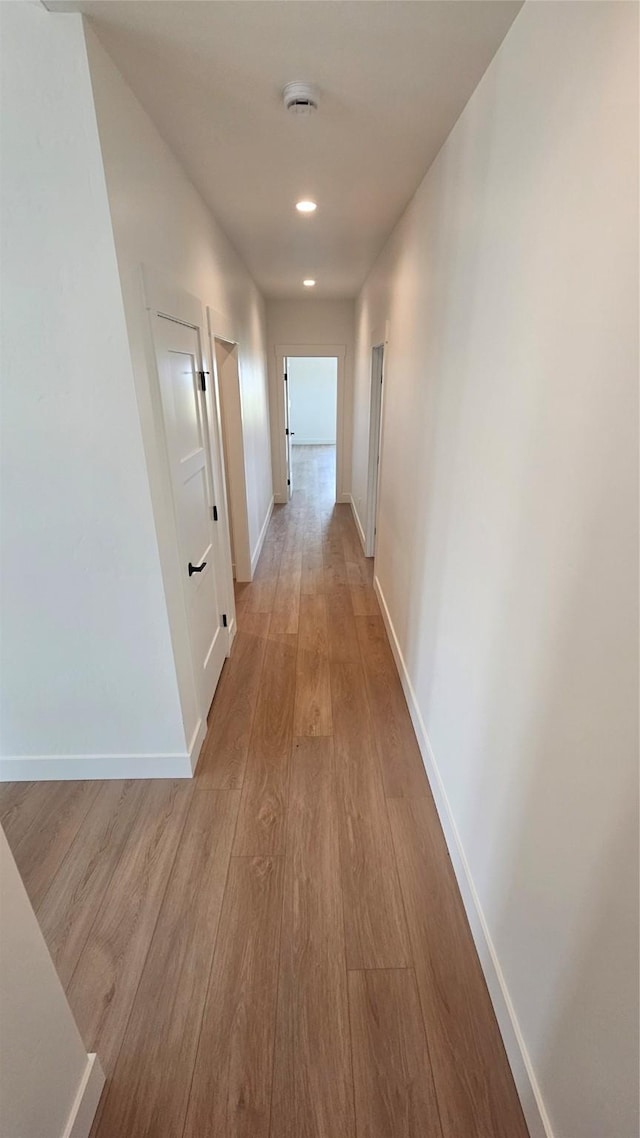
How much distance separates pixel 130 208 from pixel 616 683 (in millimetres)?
1803

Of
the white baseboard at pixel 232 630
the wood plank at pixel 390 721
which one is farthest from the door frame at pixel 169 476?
the wood plank at pixel 390 721

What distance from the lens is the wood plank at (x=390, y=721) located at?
6.80 ft

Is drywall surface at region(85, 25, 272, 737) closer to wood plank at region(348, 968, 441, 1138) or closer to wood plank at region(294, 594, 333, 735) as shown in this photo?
wood plank at region(294, 594, 333, 735)

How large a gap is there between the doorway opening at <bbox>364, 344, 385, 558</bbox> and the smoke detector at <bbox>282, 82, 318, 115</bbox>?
210 cm

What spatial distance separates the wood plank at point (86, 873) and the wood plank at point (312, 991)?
64cm

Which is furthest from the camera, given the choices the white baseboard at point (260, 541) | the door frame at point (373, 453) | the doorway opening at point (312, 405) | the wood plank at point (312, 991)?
the doorway opening at point (312, 405)

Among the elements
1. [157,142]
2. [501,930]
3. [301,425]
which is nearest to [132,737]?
[501,930]

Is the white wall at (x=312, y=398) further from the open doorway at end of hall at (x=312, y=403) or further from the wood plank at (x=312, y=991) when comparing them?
the wood plank at (x=312, y=991)

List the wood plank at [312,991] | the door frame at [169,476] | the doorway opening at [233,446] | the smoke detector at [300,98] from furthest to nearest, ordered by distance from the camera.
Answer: the doorway opening at [233,446]
the door frame at [169,476]
the smoke detector at [300,98]
the wood plank at [312,991]

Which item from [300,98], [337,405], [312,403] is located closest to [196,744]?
[300,98]

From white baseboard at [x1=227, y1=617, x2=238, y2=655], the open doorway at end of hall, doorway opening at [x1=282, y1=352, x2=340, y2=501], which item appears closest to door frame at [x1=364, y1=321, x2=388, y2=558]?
white baseboard at [x1=227, y1=617, x2=238, y2=655]

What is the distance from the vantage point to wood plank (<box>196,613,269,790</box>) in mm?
2107

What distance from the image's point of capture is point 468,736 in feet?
5.17

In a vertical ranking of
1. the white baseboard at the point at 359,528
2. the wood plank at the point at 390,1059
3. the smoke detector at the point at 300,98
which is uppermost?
the smoke detector at the point at 300,98
